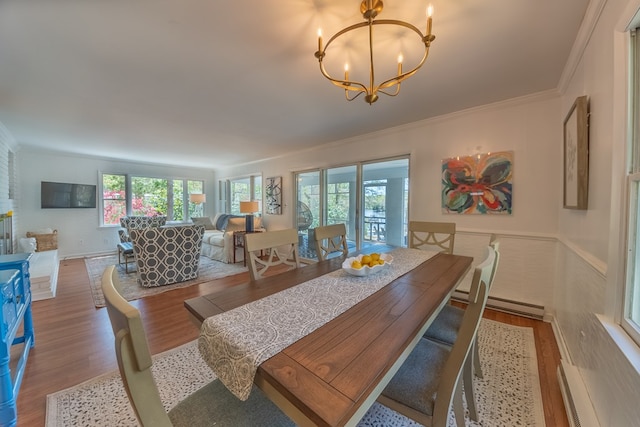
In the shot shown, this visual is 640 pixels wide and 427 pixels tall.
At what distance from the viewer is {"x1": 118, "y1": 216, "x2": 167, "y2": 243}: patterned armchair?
5.36 m

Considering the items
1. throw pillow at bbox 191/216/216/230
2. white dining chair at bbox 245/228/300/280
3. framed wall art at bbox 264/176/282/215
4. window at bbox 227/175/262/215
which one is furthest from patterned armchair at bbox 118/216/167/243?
white dining chair at bbox 245/228/300/280

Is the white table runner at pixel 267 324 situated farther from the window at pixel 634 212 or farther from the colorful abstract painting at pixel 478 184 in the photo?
the colorful abstract painting at pixel 478 184

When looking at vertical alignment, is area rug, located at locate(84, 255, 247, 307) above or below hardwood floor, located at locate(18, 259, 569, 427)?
above

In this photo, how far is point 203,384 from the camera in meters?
1.67

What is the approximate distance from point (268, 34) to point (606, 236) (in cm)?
230

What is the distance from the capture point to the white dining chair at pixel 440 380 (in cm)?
91

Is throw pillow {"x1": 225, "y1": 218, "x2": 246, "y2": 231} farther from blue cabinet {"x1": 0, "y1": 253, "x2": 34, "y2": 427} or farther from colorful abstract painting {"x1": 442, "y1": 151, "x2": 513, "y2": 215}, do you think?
colorful abstract painting {"x1": 442, "y1": 151, "x2": 513, "y2": 215}

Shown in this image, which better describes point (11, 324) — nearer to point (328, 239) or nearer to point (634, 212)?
point (328, 239)

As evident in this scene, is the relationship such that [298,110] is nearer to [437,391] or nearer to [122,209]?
[437,391]

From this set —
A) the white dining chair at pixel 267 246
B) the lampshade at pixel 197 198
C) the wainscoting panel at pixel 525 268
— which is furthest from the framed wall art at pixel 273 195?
the wainscoting panel at pixel 525 268

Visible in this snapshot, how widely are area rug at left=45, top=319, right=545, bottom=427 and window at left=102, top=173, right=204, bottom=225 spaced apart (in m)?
5.72

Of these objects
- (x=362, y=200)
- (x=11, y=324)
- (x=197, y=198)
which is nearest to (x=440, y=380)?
(x=11, y=324)

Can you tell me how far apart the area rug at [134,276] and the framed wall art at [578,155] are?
4.11 meters

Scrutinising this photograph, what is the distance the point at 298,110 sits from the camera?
294 centimetres
